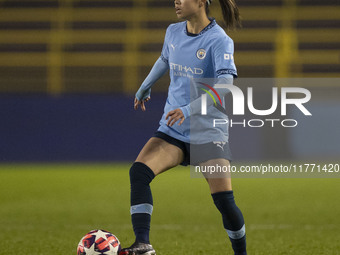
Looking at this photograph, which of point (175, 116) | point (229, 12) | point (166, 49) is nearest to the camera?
point (175, 116)

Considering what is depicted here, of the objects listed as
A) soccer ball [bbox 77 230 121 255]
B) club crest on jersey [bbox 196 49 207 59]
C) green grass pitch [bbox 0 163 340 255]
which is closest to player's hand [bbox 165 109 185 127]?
club crest on jersey [bbox 196 49 207 59]

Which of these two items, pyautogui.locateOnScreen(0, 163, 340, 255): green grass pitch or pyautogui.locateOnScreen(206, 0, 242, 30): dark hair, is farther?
pyautogui.locateOnScreen(0, 163, 340, 255): green grass pitch

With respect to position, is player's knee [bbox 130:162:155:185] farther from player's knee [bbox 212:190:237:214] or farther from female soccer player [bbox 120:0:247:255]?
player's knee [bbox 212:190:237:214]

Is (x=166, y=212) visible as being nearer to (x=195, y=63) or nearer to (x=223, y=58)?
(x=195, y=63)

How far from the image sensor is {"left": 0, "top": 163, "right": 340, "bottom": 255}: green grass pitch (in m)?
5.07

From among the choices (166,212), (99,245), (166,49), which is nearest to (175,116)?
(166,49)

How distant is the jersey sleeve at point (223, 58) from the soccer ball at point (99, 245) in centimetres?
110

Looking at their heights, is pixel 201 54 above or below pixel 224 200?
above

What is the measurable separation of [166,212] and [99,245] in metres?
3.18

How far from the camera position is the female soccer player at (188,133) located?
3783 mm

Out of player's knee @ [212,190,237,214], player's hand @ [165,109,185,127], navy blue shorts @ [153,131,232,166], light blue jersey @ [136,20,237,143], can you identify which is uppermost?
light blue jersey @ [136,20,237,143]

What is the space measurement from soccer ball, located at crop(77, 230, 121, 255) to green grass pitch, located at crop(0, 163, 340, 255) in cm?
81

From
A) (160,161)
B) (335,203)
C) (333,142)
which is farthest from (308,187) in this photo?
(160,161)

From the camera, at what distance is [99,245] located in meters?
3.83
